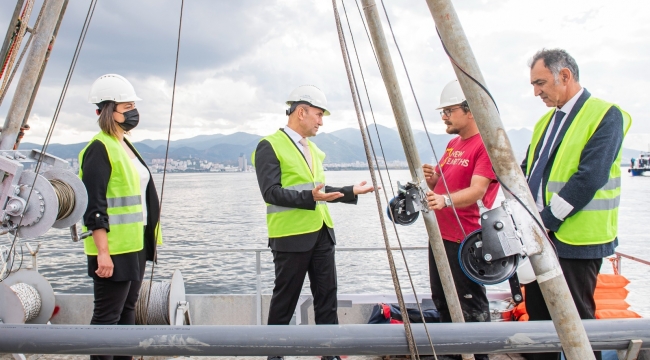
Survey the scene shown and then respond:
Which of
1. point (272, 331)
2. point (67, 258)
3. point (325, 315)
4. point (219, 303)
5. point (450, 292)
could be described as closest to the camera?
point (272, 331)

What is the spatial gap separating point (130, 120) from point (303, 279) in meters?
1.51

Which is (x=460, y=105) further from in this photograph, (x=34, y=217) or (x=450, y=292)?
(x=34, y=217)

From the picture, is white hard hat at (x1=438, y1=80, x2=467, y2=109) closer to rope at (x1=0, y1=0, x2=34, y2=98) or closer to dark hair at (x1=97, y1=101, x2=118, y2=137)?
dark hair at (x1=97, y1=101, x2=118, y2=137)

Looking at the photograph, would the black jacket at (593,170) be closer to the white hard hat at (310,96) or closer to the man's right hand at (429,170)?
the man's right hand at (429,170)

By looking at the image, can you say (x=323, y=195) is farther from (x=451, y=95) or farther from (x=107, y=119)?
(x=107, y=119)

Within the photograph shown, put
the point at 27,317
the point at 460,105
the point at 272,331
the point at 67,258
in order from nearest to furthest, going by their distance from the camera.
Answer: the point at 272,331
the point at 460,105
the point at 27,317
the point at 67,258

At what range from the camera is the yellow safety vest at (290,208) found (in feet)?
10.8

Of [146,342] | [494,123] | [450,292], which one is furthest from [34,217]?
[494,123]

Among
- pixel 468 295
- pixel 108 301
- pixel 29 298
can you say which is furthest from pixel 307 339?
pixel 29 298

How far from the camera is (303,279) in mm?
3398

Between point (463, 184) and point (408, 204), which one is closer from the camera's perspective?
point (408, 204)

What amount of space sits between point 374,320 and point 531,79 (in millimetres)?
2453

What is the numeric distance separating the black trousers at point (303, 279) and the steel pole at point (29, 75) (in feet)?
6.10

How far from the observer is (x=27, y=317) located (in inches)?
165
